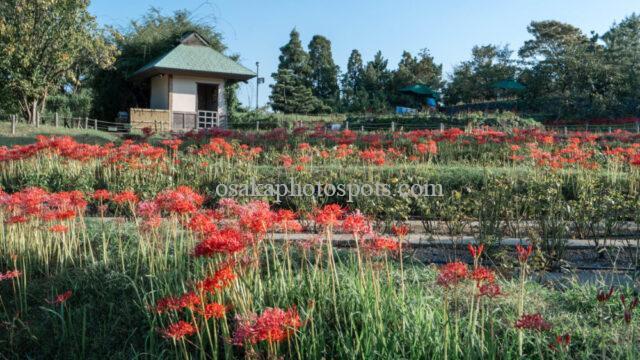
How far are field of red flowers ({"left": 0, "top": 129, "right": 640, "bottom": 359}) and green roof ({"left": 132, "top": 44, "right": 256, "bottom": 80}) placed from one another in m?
18.1

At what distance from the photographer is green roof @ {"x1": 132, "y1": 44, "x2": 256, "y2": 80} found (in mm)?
23969

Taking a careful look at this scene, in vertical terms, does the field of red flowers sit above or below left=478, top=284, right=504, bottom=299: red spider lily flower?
below

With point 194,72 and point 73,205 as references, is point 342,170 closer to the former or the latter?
point 73,205

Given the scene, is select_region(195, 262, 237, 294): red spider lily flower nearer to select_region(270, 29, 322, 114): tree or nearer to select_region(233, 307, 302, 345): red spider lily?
select_region(233, 307, 302, 345): red spider lily

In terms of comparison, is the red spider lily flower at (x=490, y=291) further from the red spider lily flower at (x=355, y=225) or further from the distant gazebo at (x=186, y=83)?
the distant gazebo at (x=186, y=83)

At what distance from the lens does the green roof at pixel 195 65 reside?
23969 mm

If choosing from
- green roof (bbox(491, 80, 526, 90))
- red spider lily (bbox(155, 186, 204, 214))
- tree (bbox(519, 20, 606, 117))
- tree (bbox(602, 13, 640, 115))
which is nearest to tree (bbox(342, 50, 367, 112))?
green roof (bbox(491, 80, 526, 90))

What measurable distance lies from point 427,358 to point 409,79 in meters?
45.2

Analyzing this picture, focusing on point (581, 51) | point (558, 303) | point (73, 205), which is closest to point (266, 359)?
point (558, 303)

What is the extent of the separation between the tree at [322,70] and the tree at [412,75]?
6.42 metres

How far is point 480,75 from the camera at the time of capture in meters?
41.6

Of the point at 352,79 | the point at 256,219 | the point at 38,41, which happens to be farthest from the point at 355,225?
the point at 352,79

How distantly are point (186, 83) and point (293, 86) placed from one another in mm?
20231

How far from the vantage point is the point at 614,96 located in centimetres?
3009
